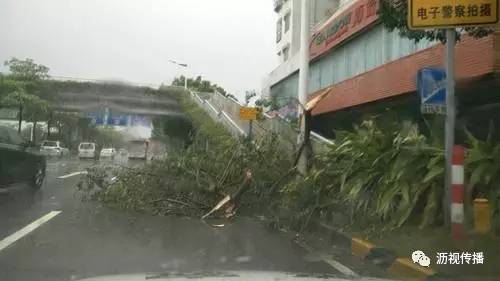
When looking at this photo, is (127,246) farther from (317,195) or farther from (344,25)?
(344,25)

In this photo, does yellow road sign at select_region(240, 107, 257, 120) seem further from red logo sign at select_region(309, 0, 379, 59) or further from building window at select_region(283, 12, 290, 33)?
building window at select_region(283, 12, 290, 33)

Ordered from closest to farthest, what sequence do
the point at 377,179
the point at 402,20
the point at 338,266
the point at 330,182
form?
the point at 338,266 → the point at 402,20 → the point at 377,179 → the point at 330,182

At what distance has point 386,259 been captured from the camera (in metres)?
8.35

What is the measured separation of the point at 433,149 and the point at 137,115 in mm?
45391

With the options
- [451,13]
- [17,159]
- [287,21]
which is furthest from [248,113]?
[287,21]

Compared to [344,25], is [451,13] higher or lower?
lower

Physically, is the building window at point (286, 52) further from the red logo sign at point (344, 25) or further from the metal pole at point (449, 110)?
the metal pole at point (449, 110)

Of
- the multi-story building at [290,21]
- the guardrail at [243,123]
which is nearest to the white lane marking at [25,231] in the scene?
the guardrail at [243,123]

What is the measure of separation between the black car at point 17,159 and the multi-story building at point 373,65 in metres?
7.06

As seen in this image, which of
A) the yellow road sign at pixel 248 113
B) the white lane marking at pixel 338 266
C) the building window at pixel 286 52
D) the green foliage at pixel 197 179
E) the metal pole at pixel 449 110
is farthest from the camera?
the building window at pixel 286 52

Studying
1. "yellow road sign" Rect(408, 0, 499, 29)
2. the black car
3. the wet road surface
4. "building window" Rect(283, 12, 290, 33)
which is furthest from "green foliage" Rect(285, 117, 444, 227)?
"building window" Rect(283, 12, 290, 33)

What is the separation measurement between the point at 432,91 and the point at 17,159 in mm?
10381

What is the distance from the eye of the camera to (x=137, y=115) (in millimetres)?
54094

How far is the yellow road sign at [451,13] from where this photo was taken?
8.61 meters
